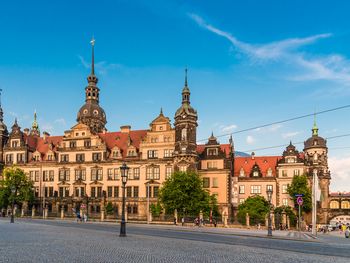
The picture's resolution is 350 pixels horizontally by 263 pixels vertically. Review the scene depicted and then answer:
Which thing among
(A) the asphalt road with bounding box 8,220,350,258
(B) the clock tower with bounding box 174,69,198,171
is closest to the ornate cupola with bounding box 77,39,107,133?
(B) the clock tower with bounding box 174,69,198,171

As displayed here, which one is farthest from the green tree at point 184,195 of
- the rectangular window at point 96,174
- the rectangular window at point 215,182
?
the rectangular window at point 96,174

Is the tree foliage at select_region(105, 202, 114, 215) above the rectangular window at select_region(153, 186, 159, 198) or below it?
below

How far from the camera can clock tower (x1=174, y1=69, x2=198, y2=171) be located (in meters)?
71.6

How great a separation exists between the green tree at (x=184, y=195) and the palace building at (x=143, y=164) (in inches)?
308

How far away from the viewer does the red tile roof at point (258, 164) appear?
267 feet

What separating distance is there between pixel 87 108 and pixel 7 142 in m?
18.0

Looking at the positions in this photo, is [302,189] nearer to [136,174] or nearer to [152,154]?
[152,154]

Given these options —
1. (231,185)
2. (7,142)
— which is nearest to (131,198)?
(231,185)

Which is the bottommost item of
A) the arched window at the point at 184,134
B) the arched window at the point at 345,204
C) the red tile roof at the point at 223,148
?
the arched window at the point at 345,204

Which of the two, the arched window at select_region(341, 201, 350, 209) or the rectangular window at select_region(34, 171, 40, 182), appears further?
the arched window at select_region(341, 201, 350, 209)

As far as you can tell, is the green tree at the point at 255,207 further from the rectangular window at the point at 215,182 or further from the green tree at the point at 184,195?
the green tree at the point at 184,195

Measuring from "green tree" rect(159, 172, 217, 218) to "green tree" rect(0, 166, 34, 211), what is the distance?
29.0m

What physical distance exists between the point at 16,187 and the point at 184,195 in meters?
33.5

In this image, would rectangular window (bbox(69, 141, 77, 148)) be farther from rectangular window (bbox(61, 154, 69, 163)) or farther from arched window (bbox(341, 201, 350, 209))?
arched window (bbox(341, 201, 350, 209))
